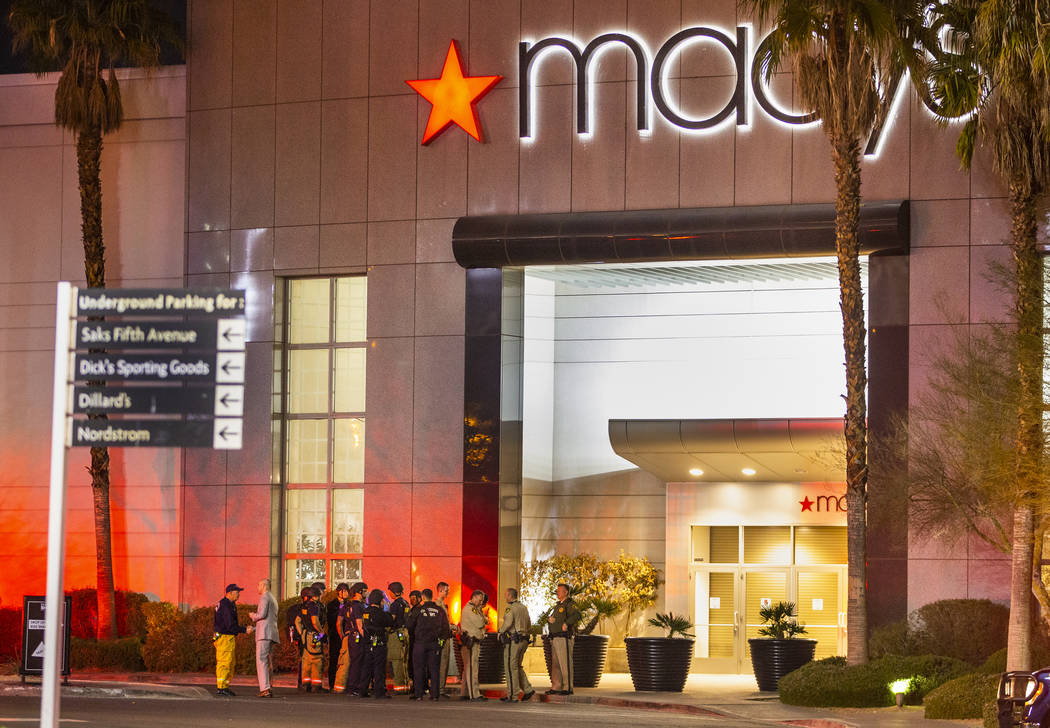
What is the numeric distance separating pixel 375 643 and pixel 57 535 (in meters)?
14.1

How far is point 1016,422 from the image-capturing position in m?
21.1

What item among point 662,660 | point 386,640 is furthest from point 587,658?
point 386,640

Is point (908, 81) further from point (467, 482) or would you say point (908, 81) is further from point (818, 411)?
point (467, 482)

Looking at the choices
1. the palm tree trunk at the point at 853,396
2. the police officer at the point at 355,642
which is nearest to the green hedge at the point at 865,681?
the palm tree trunk at the point at 853,396

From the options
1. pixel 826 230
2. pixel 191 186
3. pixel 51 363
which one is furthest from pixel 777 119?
pixel 51 363

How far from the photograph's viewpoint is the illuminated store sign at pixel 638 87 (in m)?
27.5

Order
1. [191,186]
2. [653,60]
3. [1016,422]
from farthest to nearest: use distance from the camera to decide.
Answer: [191,186]
[653,60]
[1016,422]

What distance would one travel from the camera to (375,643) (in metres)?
23.3

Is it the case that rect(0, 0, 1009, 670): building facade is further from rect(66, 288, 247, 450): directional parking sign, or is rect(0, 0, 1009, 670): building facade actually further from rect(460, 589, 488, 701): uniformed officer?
rect(66, 288, 247, 450): directional parking sign

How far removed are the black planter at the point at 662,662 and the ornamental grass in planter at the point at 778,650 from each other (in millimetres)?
1360

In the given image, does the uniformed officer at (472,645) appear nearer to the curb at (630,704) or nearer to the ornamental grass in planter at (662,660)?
the curb at (630,704)

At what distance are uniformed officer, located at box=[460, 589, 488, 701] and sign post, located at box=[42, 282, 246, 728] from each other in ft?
46.3

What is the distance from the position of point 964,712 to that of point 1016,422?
A: 14.4 ft

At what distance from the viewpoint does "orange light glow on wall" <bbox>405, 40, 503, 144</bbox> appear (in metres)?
28.8
